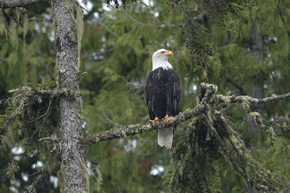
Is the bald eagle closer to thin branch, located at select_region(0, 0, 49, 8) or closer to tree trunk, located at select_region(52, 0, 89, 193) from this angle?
tree trunk, located at select_region(52, 0, 89, 193)

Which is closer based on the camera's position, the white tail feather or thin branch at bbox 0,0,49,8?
thin branch at bbox 0,0,49,8

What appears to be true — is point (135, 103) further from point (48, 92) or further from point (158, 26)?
point (48, 92)

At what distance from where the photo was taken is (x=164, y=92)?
8.34 m

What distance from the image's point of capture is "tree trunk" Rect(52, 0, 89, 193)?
580cm

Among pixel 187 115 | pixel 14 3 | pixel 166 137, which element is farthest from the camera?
pixel 166 137

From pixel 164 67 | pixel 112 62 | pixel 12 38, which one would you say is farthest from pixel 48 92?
pixel 112 62

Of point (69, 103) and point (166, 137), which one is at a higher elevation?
point (69, 103)

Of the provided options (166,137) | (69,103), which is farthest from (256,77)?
(69,103)

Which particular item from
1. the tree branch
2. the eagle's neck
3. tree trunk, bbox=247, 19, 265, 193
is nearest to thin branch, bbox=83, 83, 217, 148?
the tree branch

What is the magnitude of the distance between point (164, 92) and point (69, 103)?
255 cm

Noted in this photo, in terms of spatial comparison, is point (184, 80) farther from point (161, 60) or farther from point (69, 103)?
point (69, 103)

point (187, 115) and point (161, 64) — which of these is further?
point (161, 64)

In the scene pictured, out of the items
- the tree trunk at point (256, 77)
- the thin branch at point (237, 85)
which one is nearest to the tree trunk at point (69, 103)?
the tree trunk at point (256, 77)

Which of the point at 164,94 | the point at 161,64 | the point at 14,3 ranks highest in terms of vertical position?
the point at 14,3
